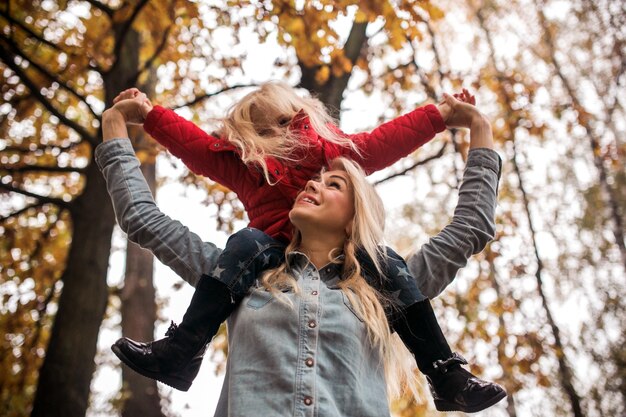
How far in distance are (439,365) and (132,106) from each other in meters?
1.67

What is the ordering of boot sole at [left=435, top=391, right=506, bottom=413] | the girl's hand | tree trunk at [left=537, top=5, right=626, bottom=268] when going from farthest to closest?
1. tree trunk at [left=537, top=5, right=626, bottom=268]
2. the girl's hand
3. boot sole at [left=435, top=391, right=506, bottom=413]

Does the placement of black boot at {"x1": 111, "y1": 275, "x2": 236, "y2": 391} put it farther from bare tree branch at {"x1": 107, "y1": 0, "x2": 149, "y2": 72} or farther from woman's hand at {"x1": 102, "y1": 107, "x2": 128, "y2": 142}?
bare tree branch at {"x1": 107, "y1": 0, "x2": 149, "y2": 72}

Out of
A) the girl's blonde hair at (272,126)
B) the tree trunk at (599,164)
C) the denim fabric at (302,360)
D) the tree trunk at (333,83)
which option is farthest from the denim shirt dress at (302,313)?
the tree trunk at (599,164)

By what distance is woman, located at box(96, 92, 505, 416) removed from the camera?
6.75 ft

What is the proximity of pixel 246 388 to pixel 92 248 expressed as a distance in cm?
290

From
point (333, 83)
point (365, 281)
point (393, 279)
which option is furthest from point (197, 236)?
point (333, 83)

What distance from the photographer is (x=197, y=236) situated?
245 centimetres

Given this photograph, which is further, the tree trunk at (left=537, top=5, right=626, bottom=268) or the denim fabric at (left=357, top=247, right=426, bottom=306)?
the tree trunk at (left=537, top=5, right=626, bottom=268)

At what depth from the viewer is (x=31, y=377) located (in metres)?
7.45

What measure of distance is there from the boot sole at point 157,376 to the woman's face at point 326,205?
736 millimetres

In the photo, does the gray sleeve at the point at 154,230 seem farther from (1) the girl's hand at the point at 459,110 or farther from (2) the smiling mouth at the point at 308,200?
(1) the girl's hand at the point at 459,110

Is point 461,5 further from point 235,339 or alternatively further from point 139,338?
point 235,339

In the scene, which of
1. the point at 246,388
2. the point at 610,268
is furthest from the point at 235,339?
the point at 610,268

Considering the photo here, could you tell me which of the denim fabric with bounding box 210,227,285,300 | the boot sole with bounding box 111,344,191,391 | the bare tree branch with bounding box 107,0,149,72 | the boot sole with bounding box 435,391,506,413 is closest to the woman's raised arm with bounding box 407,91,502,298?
the boot sole with bounding box 435,391,506,413
